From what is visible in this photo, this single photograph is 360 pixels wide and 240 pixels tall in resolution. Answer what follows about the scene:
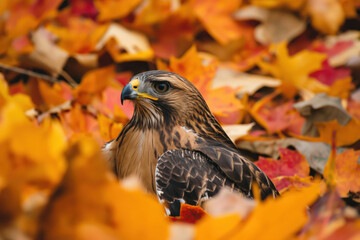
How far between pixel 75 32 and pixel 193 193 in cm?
124

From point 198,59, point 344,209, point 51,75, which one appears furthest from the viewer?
point 51,75

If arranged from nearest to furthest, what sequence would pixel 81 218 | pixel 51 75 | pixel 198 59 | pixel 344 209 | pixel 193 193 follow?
pixel 81 218, pixel 344 209, pixel 193 193, pixel 198 59, pixel 51 75

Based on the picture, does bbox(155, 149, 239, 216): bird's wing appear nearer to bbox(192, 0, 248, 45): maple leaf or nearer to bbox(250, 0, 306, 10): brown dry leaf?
bbox(192, 0, 248, 45): maple leaf

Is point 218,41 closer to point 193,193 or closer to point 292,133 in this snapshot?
point 292,133

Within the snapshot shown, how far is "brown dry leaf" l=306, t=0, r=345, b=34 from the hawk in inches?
50.5

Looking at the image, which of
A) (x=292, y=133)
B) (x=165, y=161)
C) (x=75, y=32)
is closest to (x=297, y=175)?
(x=292, y=133)

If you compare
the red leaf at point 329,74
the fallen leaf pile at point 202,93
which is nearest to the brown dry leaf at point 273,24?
the fallen leaf pile at point 202,93

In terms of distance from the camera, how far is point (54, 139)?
1.94ft

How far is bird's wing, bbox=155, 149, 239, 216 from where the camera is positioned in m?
1.17

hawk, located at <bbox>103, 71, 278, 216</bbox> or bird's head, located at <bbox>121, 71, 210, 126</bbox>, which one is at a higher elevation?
bird's head, located at <bbox>121, 71, 210, 126</bbox>

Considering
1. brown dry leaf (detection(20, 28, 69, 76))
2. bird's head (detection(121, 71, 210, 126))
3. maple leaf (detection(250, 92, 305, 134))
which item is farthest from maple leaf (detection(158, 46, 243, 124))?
brown dry leaf (detection(20, 28, 69, 76))

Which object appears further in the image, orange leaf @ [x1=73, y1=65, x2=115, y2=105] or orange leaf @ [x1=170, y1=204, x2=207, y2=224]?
orange leaf @ [x1=73, y1=65, x2=115, y2=105]

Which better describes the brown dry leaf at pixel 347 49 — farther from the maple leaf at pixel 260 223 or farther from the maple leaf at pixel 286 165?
the maple leaf at pixel 260 223

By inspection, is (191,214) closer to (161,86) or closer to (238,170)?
(238,170)
